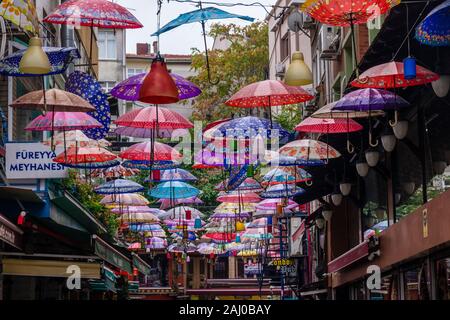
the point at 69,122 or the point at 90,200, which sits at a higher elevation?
the point at 90,200

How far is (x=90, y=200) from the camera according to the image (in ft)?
81.8

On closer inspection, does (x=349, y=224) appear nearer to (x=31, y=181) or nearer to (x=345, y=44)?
(x=345, y=44)

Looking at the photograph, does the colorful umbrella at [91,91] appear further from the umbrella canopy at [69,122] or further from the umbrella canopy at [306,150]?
the umbrella canopy at [306,150]

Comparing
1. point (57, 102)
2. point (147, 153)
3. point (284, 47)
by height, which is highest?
point (284, 47)

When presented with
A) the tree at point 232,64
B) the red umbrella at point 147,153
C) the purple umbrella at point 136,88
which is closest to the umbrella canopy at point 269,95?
the purple umbrella at point 136,88

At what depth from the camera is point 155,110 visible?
1759cm

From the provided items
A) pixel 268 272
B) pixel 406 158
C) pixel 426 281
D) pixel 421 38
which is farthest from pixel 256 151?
pixel 268 272

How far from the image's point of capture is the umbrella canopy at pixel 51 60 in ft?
48.1

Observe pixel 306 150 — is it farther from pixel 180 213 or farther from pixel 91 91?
pixel 180 213

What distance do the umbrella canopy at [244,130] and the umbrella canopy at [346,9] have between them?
7.05 metres

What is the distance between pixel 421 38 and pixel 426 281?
5829 mm

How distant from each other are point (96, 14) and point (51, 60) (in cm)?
131

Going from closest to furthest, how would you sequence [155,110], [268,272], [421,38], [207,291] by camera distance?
1. [421,38]
2. [155,110]
3. [268,272]
4. [207,291]

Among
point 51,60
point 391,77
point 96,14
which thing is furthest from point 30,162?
point 391,77
